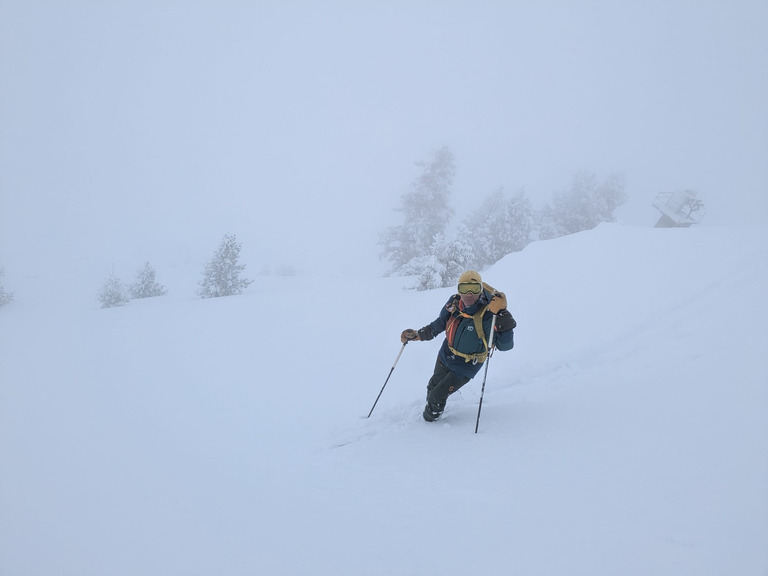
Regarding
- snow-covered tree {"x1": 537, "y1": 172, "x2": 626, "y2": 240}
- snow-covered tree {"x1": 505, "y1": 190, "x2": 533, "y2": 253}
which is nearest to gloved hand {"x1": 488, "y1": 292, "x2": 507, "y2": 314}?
snow-covered tree {"x1": 505, "y1": 190, "x2": 533, "y2": 253}

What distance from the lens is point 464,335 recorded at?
550 centimetres

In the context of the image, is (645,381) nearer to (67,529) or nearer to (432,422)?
(432,422)

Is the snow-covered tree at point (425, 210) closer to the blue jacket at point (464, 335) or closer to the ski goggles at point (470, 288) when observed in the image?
the blue jacket at point (464, 335)

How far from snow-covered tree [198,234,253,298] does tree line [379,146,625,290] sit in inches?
454

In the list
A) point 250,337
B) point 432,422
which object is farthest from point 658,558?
point 250,337

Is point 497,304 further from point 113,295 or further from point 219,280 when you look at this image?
point 113,295

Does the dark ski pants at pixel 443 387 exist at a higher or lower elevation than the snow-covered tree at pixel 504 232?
lower

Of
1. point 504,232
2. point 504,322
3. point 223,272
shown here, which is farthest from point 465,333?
point 504,232

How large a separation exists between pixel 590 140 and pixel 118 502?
510 ft

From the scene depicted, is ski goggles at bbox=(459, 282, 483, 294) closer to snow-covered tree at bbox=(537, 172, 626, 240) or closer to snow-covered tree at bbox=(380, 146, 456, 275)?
snow-covered tree at bbox=(380, 146, 456, 275)

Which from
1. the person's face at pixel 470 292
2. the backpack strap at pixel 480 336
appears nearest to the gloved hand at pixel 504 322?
the backpack strap at pixel 480 336

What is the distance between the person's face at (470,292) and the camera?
5141 millimetres

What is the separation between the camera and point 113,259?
4428 centimetres

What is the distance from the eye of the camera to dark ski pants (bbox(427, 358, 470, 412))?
5.69m
